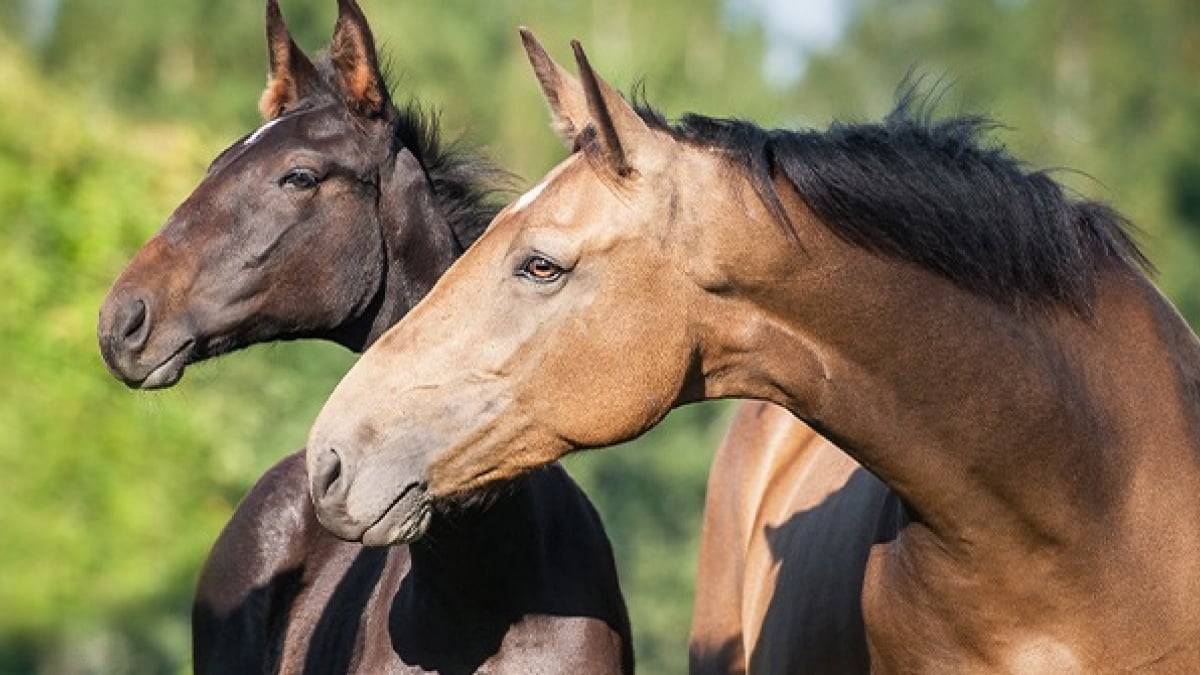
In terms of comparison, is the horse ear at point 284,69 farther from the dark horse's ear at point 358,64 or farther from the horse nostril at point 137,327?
the horse nostril at point 137,327

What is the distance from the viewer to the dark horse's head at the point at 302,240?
523 cm

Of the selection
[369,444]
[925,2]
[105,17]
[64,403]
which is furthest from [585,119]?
[925,2]

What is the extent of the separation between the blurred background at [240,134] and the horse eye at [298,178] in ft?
2.32

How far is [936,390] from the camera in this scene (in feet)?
13.3

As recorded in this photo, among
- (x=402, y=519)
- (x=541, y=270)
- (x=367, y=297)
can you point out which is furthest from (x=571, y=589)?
(x=541, y=270)

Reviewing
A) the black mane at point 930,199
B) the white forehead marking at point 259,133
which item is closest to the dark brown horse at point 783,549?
the black mane at point 930,199

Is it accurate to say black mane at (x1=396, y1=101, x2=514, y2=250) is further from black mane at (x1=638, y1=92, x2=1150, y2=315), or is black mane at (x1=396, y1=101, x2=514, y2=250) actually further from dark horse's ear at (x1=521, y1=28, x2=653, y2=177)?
black mane at (x1=638, y1=92, x2=1150, y2=315)

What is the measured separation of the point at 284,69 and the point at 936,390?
2477mm

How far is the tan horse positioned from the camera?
4.00 m

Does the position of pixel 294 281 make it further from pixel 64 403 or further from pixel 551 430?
pixel 64 403

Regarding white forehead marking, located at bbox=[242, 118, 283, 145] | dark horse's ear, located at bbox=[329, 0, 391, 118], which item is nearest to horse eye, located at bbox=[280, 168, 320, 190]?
white forehead marking, located at bbox=[242, 118, 283, 145]

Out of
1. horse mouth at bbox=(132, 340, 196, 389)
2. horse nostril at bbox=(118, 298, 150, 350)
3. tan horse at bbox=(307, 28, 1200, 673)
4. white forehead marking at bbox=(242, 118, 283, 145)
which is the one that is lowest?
horse mouth at bbox=(132, 340, 196, 389)

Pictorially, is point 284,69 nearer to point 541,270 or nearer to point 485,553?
point 485,553

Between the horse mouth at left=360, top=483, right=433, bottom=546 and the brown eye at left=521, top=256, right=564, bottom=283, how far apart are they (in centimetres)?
50
